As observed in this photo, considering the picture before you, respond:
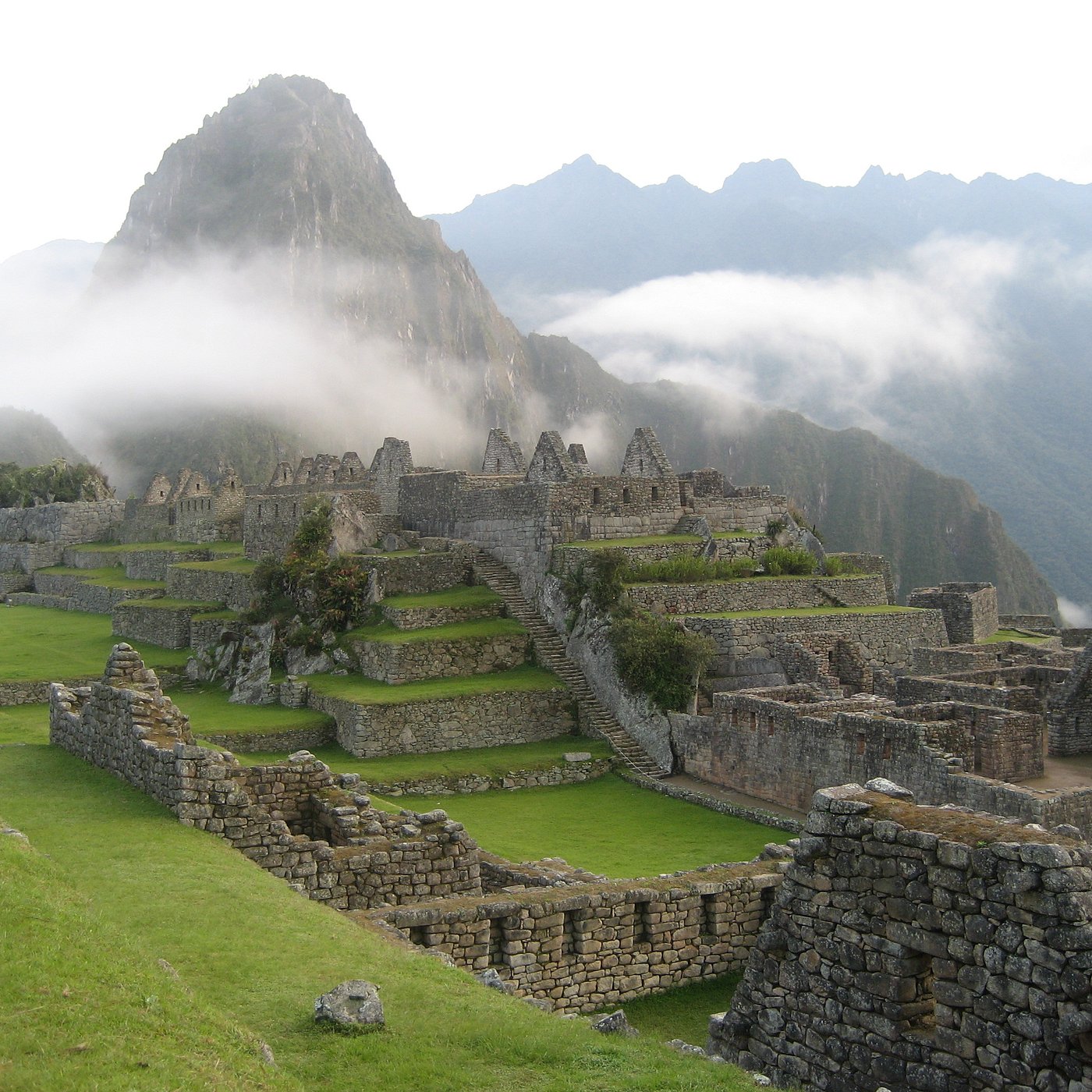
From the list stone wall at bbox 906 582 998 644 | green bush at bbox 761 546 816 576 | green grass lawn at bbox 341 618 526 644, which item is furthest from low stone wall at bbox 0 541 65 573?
green bush at bbox 761 546 816 576

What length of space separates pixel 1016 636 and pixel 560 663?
18.0 metres

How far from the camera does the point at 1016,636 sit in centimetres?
3747

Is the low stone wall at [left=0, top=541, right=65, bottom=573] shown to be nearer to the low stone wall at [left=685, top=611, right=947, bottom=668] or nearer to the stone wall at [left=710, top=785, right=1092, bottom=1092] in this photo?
the low stone wall at [left=685, top=611, right=947, bottom=668]

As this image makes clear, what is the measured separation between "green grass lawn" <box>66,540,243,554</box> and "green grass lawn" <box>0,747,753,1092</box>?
33455mm

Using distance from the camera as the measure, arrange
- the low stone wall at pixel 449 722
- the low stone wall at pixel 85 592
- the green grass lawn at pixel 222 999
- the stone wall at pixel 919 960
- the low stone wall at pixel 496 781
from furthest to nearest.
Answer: the low stone wall at pixel 85 592, the low stone wall at pixel 449 722, the low stone wall at pixel 496 781, the stone wall at pixel 919 960, the green grass lawn at pixel 222 999

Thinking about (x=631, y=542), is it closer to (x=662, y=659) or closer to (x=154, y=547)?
(x=662, y=659)

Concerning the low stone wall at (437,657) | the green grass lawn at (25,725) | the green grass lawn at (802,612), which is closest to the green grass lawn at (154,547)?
the green grass lawn at (25,725)

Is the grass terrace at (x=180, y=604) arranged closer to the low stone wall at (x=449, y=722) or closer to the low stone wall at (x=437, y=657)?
the low stone wall at (x=437, y=657)

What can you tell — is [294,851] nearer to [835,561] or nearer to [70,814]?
[70,814]

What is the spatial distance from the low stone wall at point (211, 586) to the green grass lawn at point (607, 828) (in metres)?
13.2

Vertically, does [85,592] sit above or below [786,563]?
below

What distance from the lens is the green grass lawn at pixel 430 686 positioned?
79.0 feet

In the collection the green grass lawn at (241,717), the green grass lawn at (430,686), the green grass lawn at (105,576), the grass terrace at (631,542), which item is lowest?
the green grass lawn at (241,717)

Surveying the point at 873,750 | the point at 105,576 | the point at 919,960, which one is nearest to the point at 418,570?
the point at 873,750
